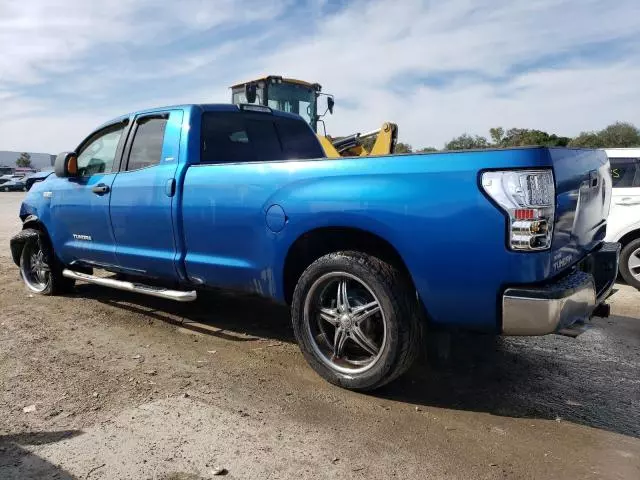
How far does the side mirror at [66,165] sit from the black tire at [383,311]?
10.4 feet

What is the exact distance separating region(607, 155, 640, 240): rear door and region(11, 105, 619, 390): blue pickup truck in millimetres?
3346

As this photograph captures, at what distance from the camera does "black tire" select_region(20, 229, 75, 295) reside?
6.01 meters

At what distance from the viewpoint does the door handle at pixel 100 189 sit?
196 inches

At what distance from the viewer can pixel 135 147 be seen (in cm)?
500

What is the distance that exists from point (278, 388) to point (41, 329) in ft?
8.52

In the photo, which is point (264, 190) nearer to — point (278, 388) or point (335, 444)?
point (278, 388)

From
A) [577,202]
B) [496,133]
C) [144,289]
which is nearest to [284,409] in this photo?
[144,289]

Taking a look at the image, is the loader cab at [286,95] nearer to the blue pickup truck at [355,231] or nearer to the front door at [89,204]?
the front door at [89,204]

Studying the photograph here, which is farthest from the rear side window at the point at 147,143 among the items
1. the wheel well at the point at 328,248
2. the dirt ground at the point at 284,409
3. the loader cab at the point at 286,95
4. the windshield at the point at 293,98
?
the windshield at the point at 293,98

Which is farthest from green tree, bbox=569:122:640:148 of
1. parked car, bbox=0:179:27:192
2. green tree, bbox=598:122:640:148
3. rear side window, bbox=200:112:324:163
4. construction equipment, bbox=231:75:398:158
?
parked car, bbox=0:179:27:192

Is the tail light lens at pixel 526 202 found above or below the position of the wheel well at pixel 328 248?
above

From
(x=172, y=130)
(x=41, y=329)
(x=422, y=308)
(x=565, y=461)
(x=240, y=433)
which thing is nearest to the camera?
(x=565, y=461)

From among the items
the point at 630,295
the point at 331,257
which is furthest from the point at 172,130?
the point at 630,295

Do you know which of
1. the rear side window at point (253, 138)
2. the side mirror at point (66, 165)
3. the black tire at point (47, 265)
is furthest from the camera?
the black tire at point (47, 265)
